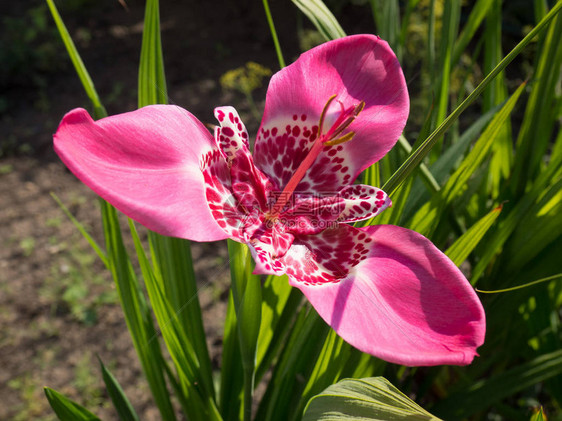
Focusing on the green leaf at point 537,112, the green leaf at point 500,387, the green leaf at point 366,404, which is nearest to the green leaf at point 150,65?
the green leaf at point 366,404

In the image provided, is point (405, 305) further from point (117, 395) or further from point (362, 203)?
point (117, 395)

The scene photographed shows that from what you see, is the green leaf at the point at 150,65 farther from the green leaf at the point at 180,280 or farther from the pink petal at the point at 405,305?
the pink petal at the point at 405,305

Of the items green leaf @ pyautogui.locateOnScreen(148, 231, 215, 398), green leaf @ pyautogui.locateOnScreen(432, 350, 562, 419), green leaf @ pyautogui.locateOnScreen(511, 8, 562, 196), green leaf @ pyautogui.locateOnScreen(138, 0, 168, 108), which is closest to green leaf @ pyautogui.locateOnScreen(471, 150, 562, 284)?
green leaf @ pyautogui.locateOnScreen(511, 8, 562, 196)

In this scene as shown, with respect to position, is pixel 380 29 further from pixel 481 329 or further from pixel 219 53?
pixel 219 53

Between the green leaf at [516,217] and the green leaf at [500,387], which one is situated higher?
the green leaf at [516,217]

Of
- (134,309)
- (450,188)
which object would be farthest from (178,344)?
(450,188)

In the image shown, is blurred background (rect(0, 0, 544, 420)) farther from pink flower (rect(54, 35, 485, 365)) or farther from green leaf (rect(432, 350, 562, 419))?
green leaf (rect(432, 350, 562, 419))

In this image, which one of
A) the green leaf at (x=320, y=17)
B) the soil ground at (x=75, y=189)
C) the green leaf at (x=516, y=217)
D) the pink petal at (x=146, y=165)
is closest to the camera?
the pink petal at (x=146, y=165)
